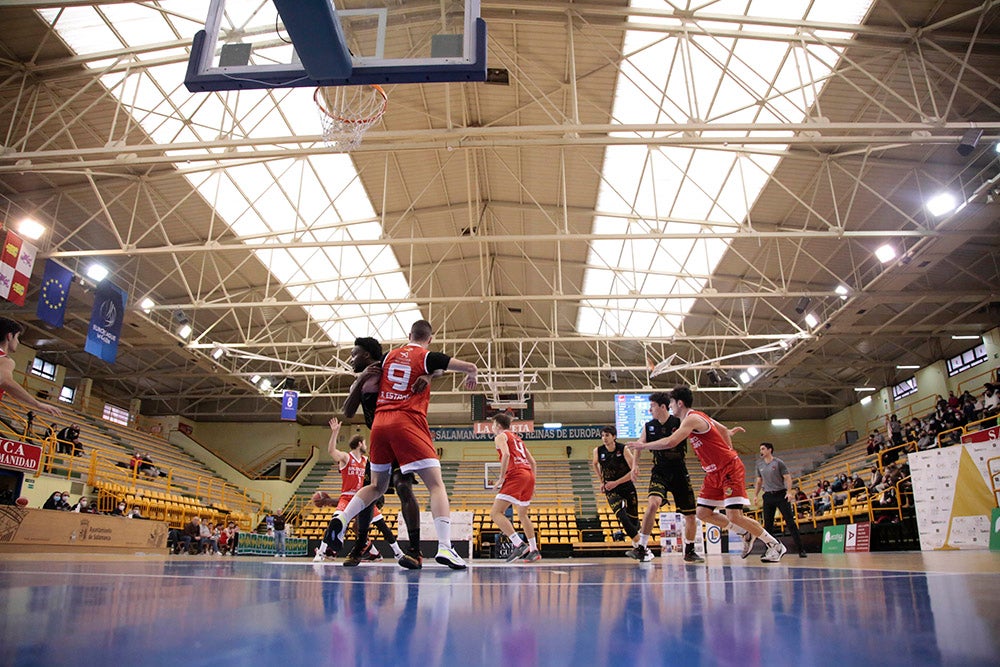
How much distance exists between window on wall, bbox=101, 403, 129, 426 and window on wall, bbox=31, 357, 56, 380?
435 cm

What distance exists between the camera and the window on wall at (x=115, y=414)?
1239 inches

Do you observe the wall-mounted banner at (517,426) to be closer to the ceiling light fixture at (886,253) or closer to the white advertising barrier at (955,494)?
the ceiling light fixture at (886,253)

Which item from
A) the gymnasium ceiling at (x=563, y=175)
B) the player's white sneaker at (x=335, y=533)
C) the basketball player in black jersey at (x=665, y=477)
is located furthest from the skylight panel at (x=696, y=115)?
the player's white sneaker at (x=335, y=533)

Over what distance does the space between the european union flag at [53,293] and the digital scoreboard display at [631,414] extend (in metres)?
19.1

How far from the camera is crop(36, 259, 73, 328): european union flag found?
15.1m

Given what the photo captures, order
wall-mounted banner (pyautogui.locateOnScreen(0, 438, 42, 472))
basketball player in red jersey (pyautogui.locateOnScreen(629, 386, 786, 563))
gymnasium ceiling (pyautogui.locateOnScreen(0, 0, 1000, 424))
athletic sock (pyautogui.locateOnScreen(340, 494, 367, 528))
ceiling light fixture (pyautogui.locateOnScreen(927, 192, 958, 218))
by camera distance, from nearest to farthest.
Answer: athletic sock (pyautogui.locateOnScreen(340, 494, 367, 528))
basketball player in red jersey (pyautogui.locateOnScreen(629, 386, 786, 563))
gymnasium ceiling (pyautogui.locateOnScreen(0, 0, 1000, 424))
wall-mounted banner (pyautogui.locateOnScreen(0, 438, 42, 472))
ceiling light fixture (pyautogui.locateOnScreen(927, 192, 958, 218))

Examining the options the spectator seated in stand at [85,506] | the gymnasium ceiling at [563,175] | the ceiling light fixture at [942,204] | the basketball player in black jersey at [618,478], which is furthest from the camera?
the spectator seated in stand at [85,506]

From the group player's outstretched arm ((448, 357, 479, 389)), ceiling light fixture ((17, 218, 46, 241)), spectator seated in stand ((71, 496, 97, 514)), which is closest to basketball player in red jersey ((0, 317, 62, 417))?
player's outstretched arm ((448, 357, 479, 389))

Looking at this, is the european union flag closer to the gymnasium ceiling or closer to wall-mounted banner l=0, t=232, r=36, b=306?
the gymnasium ceiling

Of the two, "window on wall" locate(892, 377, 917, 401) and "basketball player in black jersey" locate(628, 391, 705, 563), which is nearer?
"basketball player in black jersey" locate(628, 391, 705, 563)

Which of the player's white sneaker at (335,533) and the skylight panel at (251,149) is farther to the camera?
the skylight panel at (251,149)

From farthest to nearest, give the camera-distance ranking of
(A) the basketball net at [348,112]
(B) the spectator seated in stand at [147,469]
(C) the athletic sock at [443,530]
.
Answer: (B) the spectator seated in stand at [147,469]
(A) the basketball net at [348,112]
(C) the athletic sock at [443,530]

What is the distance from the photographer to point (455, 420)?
3753 centimetres

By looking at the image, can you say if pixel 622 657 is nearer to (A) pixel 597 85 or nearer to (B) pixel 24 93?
(A) pixel 597 85
